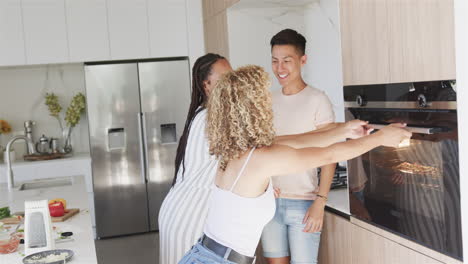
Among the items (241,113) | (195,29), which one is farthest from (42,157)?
(241,113)

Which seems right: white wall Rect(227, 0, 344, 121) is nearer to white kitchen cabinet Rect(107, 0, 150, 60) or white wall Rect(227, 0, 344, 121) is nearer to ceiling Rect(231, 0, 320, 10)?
ceiling Rect(231, 0, 320, 10)

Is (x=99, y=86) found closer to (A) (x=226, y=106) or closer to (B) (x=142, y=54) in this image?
(B) (x=142, y=54)

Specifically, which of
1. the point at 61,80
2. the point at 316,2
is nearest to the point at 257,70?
the point at 316,2

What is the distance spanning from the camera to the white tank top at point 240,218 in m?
1.95

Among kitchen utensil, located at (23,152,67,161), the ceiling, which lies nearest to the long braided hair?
the ceiling

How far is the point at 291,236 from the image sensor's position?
105 inches

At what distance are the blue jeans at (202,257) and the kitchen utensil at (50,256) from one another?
0.44 metres

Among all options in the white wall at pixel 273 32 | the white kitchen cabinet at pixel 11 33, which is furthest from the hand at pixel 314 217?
the white kitchen cabinet at pixel 11 33

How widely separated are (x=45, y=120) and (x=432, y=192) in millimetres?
4905

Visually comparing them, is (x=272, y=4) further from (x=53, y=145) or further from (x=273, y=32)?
(x=53, y=145)

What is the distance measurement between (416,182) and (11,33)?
14.6 feet

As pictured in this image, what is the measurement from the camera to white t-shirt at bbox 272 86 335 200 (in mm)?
2635

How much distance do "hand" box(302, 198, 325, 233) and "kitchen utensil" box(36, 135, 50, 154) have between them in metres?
3.98

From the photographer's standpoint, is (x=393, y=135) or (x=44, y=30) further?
(x=44, y=30)
